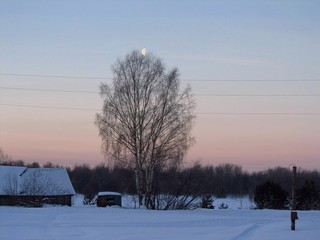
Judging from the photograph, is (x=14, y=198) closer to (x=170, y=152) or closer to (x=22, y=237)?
(x=170, y=152)

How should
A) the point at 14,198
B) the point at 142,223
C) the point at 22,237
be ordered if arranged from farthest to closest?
the point at 14,198 < the point at 142,223 < the point at 22,237

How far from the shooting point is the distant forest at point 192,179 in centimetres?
3838

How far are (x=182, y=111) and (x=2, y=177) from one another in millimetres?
21170

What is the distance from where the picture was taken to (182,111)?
4022 centimetres

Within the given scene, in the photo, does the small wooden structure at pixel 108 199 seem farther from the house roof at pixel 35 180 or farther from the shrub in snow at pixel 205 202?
the shrub in snow at pixel 205 202

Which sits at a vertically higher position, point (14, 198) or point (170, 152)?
point (170, 152)

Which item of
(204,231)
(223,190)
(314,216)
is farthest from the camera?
(223,190)

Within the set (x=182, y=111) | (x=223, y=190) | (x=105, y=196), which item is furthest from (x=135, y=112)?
(x=223, y=190)

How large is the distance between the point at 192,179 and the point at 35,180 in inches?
597

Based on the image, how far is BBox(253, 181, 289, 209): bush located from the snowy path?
1458 centimetres

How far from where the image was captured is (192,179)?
3831 cm

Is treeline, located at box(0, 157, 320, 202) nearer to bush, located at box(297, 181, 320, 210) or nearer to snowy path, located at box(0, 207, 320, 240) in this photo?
bush, located at box(297, 181, 320, 210)

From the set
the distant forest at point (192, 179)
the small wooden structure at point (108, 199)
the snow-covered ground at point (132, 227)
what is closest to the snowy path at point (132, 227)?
the snow-covered ground at point (132, 227)

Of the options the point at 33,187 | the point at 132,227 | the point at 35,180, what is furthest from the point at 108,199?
the point at 132,227
